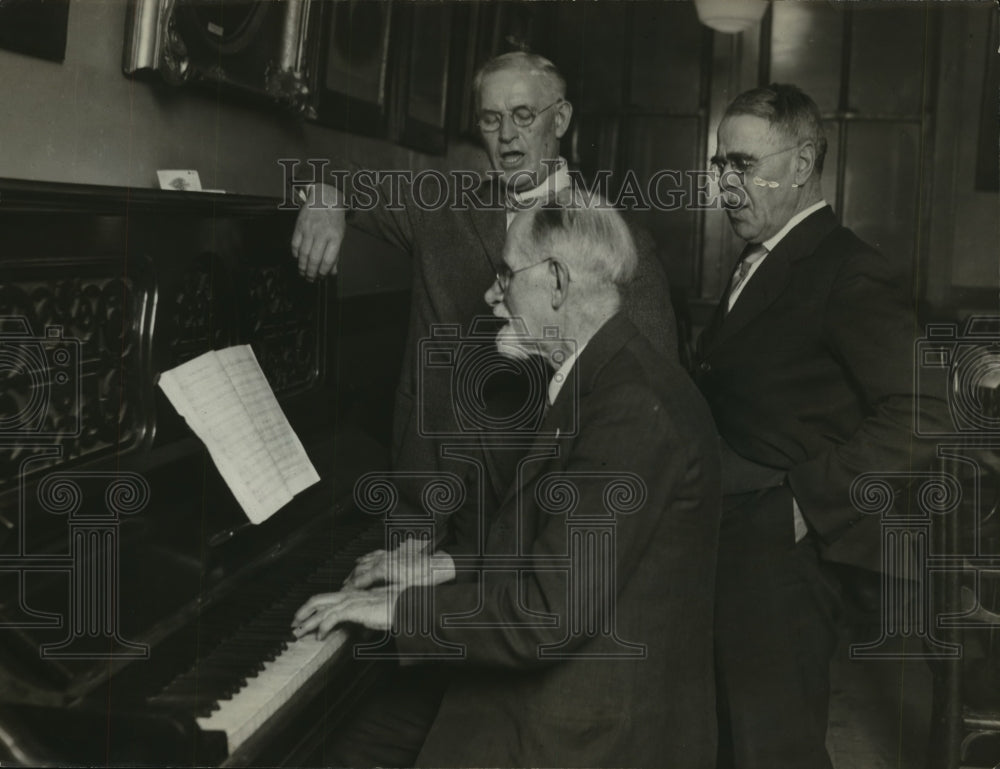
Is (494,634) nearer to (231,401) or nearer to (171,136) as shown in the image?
(231,401)

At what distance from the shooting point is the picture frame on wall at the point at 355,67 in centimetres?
323

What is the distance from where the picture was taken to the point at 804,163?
2.51 m

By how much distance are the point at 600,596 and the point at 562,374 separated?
400 mm

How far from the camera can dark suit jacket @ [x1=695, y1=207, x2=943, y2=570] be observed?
7.52ft

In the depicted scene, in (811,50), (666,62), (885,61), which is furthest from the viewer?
(666,62)

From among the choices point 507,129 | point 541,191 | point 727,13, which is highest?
point 727,13

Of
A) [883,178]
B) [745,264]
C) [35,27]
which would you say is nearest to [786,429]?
[745,264]

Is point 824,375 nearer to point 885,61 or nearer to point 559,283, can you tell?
point 559,283

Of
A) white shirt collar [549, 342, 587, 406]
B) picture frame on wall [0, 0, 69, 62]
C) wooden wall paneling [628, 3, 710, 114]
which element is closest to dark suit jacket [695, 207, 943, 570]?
white shirt collar [549, 342, 587, 406]

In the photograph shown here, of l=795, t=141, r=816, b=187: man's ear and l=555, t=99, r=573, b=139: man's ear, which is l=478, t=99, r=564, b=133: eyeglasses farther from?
l=795, t=141, r=816, b=187: man's ear

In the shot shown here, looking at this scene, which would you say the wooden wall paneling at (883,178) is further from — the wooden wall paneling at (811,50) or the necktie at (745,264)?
the necktie at (745,264)

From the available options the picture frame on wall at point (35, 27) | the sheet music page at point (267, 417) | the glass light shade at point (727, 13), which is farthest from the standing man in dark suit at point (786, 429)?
the glass light shade at point (727, 13)

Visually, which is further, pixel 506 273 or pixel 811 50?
pixel 811 50

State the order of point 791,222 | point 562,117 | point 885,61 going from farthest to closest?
point 885,61
point 562,117
point 791,222
